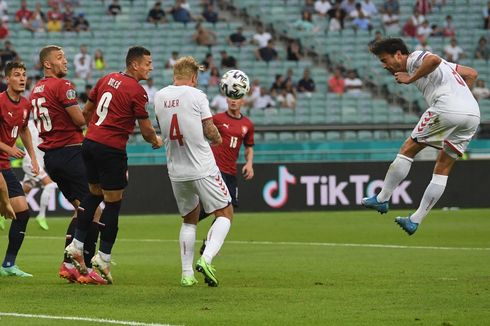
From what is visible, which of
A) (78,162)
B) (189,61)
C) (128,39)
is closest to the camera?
(189,61)

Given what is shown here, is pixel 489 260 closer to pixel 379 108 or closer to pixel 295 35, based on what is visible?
pixel 379 108

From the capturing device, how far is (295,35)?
33969 millimetres

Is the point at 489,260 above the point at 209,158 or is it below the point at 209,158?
below

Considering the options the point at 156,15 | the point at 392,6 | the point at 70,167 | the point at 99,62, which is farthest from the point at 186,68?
the point at 392,6

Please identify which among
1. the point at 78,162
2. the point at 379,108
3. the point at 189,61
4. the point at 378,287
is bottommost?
the point at 379,108

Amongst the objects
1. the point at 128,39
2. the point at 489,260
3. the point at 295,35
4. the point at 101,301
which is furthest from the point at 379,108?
the point at 101,301

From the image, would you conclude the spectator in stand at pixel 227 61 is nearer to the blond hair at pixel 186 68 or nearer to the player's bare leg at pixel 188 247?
the player's bare leg at pixel 188 247

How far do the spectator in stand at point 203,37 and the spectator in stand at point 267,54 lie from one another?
1.36 metres

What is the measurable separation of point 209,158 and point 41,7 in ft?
76.2

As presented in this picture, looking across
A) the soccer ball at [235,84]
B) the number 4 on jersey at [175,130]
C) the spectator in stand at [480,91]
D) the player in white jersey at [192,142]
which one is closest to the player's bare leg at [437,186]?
the player in white jersey at [192,142]

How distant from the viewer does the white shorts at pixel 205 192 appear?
11859 millimetres

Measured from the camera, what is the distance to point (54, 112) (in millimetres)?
12781

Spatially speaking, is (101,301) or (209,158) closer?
(101,301)

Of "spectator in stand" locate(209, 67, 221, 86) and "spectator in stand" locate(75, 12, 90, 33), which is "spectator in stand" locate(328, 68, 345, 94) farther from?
"spectator in stand" locate(75, 12, 90, 33)
